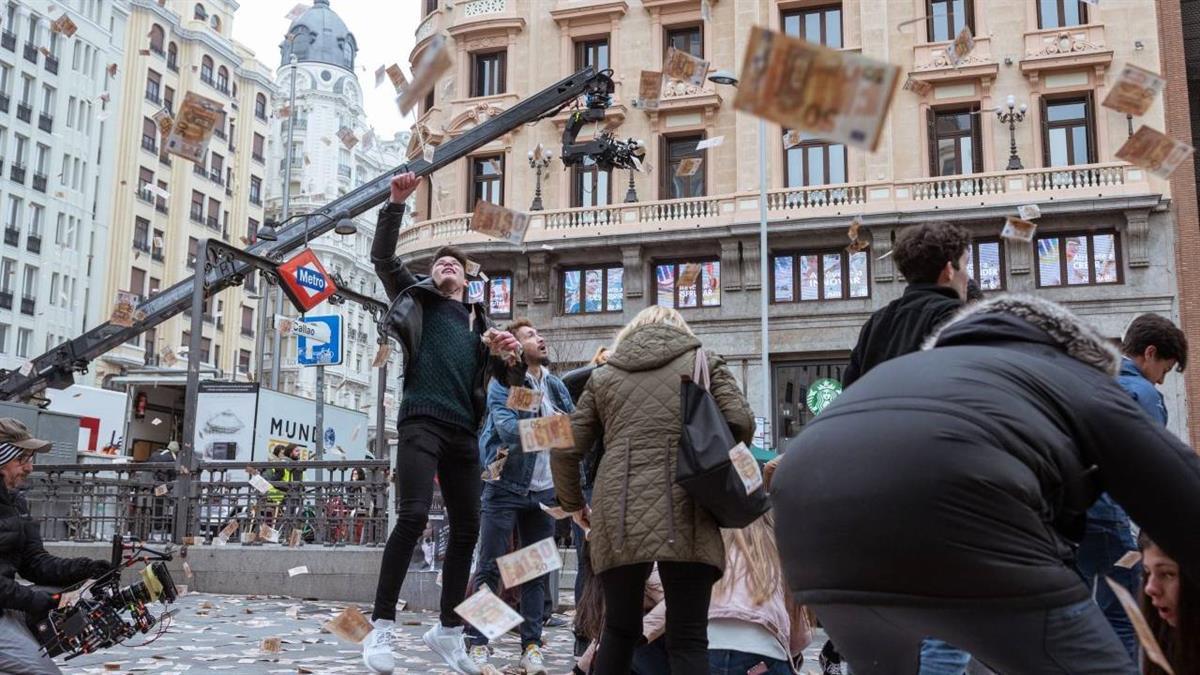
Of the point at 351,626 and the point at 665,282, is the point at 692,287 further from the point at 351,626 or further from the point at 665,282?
the point at 351,626

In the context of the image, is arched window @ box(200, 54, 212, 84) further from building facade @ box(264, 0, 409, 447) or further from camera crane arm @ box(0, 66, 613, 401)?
Result: camera crane arm @ box(0, 66, 613, 401)

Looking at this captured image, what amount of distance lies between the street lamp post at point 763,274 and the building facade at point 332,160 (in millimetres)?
54237

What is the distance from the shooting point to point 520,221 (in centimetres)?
847

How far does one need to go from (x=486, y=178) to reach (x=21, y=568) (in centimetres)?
3036

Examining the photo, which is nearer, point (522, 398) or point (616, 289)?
point (522, 398)

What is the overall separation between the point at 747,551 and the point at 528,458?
2690 millimetres

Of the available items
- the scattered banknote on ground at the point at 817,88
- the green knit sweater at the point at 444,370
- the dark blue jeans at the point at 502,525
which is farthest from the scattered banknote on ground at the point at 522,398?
the scattered banknote on ground at the point at 817,88

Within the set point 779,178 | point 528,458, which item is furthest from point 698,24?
point 528,458

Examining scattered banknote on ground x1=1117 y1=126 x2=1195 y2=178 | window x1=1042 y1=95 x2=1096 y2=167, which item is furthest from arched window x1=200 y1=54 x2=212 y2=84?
scattered banknote on ground x1=1117 y1=126 x2=1195 y2=178

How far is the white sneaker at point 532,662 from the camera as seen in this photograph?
644 centimetres

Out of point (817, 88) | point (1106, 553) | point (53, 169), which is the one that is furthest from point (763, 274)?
point (53, 169)

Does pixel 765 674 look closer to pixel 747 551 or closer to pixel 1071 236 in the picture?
pixel 747 551

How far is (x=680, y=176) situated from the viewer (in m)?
32.3

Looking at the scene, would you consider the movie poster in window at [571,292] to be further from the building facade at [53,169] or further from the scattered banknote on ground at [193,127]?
the building facade at [53,169]
